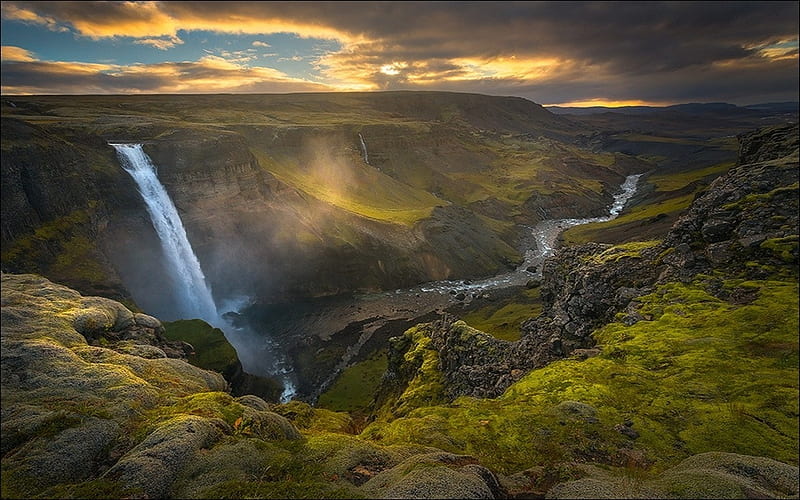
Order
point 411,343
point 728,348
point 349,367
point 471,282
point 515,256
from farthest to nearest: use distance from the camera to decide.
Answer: point 515,256
point 471,282
point 349,367
point 411,343
point 728,348

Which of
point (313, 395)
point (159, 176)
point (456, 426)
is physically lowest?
point (313, 395)

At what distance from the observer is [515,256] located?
12638cm

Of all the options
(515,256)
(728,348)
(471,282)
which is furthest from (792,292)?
(515,256)

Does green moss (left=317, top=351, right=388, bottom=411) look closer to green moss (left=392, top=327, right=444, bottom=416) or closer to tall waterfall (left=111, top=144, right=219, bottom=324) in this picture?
green moss (left=392, top=327, right=444, bottom=416)

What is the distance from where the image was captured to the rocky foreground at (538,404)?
56.6ft

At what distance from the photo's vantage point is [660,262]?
37938 mm

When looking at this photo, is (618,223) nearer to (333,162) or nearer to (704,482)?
(333,162)

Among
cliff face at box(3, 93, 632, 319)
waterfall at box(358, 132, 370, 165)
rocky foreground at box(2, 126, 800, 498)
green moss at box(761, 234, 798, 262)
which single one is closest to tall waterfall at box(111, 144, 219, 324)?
cliff face at box(3, 93, 632, 319)

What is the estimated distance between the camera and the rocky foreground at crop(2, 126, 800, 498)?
1725 centimetres

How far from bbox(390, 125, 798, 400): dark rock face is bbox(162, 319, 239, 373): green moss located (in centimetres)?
3054

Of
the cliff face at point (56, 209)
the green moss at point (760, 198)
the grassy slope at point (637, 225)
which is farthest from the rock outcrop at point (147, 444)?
the grassy slope at point (637, 225)

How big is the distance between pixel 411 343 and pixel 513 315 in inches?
1241

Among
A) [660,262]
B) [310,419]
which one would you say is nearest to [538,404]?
[660,262]

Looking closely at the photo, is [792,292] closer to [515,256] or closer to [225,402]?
[225,402]
